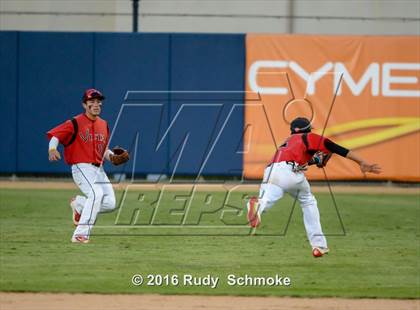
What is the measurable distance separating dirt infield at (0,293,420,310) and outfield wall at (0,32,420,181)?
37.6ft

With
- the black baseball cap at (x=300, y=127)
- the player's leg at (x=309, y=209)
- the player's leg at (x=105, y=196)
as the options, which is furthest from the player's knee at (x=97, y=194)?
the black baseball cap at (x=300, y=127)

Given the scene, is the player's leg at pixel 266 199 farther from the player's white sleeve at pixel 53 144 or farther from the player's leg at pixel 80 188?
the player's white sleeve at pixel 53 144

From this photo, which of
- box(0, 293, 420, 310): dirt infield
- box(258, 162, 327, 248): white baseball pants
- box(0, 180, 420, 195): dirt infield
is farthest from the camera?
box(0, 180, 420, 195): dirt infield

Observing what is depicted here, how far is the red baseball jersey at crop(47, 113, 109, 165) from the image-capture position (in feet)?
42.8

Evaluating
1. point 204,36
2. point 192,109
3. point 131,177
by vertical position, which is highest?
point 204,36

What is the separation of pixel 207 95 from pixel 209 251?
909cm

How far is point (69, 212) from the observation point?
17844mm

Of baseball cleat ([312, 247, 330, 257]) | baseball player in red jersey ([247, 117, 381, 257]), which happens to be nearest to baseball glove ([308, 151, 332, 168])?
baseball player in red jersey ([247, 117, 381, 257])

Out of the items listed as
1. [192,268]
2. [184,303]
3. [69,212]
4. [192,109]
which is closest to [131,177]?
[192,109]

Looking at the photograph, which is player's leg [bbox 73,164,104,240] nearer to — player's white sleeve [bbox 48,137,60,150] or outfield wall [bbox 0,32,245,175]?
player's white sleeve [bbox 48,137,60,150]

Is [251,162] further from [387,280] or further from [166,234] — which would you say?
[387,280]

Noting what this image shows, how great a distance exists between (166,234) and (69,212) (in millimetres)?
2794

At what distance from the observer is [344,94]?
75.1ft

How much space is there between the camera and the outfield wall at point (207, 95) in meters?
22.8
